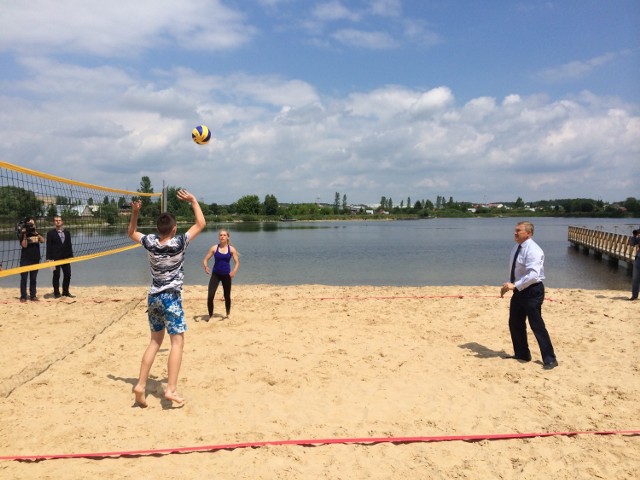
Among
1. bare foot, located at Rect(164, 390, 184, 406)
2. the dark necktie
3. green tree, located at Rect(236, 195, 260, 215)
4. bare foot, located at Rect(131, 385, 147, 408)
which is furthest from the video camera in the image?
green tree, located at Rect(236, 195, 260, 215)

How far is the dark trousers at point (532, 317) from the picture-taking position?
17.2 ft

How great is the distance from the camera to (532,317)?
5.26m

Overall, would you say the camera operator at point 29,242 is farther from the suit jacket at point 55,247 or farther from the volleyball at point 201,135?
the volleyball at point 201,135

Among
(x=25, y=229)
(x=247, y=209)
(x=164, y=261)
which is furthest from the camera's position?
(x=247, y=209)

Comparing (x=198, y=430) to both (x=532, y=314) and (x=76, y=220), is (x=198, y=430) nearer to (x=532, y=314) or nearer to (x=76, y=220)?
(x=532, y=314)

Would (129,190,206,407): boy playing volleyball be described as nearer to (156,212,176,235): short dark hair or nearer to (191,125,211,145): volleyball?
(156,212,176,235): short dark hair

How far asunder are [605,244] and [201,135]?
75.9 ft

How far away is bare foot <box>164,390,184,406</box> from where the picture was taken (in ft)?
13.7

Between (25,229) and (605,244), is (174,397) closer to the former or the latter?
(25,229)

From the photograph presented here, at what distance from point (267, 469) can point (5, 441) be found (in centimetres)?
208

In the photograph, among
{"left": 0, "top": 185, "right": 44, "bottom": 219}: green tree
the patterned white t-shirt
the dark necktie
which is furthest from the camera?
{"left": 0, "top": 185, "right": 44, "bottom": 219}: green tree

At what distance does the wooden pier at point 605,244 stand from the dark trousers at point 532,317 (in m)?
15.2

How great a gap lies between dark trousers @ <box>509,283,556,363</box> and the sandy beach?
197 mm

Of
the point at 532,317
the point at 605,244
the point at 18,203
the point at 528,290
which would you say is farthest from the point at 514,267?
the point at 605,244
